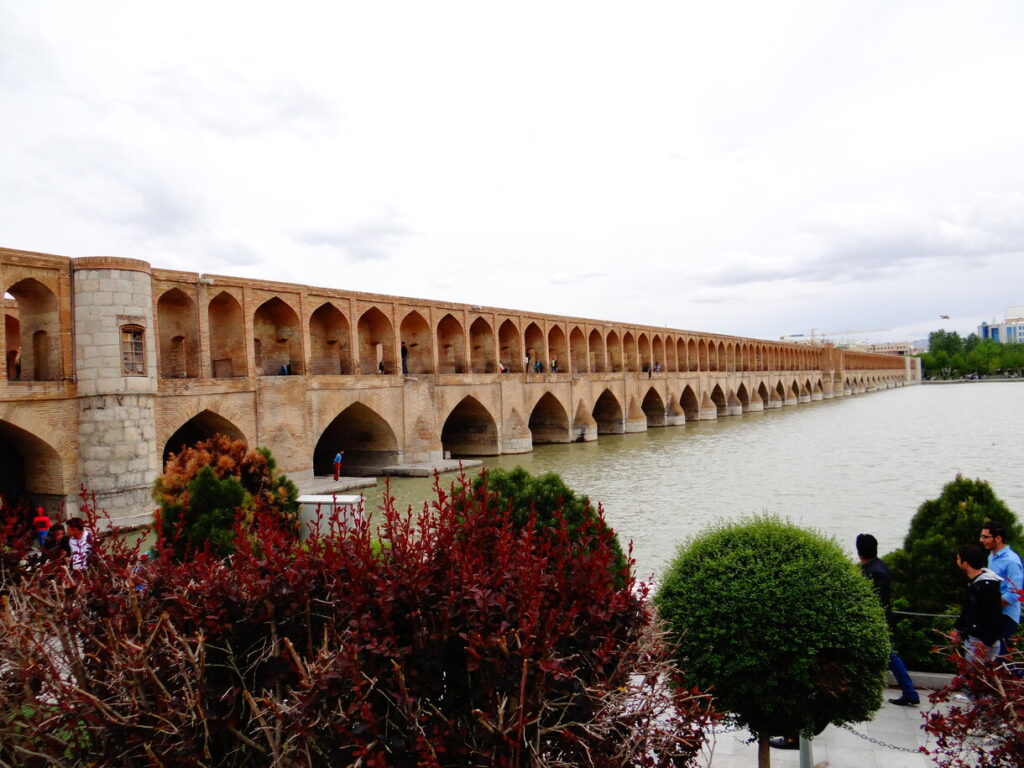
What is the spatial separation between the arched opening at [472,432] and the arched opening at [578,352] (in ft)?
22.5

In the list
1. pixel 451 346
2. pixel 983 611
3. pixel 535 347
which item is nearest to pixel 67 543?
pixel 983 611

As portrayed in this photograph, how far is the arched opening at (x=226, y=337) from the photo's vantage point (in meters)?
15.5

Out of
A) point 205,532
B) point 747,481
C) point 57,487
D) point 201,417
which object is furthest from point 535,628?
point 747,481

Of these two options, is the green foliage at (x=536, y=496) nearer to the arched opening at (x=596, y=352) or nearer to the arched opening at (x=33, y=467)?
the arched opening at (x=33, y=467)

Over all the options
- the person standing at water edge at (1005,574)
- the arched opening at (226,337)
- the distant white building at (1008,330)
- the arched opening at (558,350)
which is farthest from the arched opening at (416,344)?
the distant white building at (1008,330)

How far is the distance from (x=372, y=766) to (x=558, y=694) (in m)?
0.66

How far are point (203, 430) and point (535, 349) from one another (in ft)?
49.0

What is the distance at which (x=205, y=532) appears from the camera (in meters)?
7.27

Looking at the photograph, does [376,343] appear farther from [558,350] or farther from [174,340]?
[558,350]

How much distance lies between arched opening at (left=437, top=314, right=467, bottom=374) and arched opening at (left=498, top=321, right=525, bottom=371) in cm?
315

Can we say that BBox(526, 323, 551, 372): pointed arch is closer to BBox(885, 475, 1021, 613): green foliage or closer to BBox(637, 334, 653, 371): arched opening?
BBox(637, 334, 653, 371): arched opening

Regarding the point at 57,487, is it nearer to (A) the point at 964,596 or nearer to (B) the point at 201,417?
(B) the point at 201,417

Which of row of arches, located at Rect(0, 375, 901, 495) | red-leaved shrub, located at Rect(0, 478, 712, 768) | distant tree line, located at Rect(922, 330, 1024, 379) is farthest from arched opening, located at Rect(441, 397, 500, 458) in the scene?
distant tree line, located at Rect(922, 330, 1024, 379)

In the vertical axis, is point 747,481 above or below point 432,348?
below
